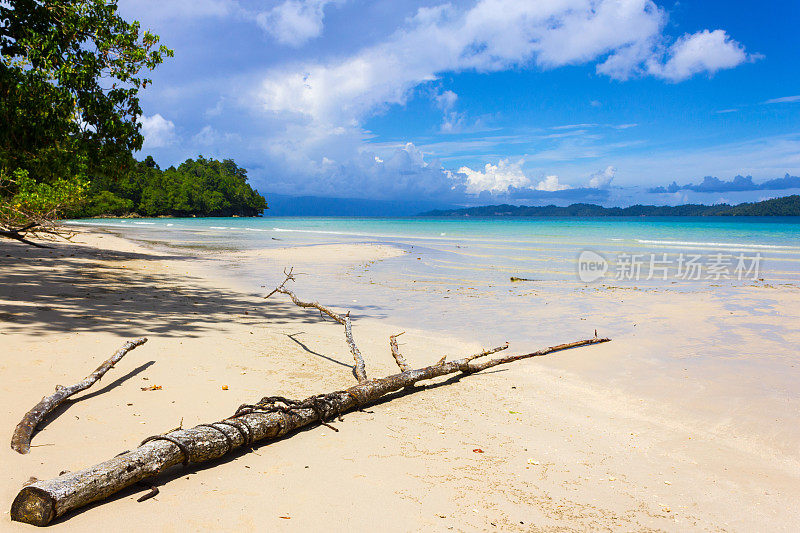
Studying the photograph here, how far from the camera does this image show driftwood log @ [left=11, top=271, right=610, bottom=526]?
2.70 m

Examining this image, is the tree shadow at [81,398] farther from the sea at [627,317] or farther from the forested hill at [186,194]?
the forested hill at [186,194]

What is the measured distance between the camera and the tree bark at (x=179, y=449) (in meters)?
2.70

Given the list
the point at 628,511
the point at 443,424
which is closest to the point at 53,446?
the point at 443,424

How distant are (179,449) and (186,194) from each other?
13715cm

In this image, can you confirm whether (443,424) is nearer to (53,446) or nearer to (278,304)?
(53,446)

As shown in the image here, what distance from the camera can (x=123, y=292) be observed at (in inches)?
428

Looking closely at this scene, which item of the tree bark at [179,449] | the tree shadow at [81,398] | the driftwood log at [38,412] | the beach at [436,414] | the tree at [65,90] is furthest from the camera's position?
the tree at [65,90]

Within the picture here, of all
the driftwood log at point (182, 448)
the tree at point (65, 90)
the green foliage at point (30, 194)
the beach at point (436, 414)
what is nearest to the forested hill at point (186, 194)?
the green foliage at point (30, 194)

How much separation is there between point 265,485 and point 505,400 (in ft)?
9.71

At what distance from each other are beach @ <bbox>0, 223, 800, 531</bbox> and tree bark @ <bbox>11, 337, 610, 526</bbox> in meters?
0.12

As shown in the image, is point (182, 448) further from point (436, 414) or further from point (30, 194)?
point (30, 194)

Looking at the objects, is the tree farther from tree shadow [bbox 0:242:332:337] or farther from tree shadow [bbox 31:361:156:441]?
tree shadow [bbox 31:361:156:441]

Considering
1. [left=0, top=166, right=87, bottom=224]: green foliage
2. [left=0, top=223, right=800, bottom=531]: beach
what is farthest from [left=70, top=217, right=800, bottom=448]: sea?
[left=0, top=166, right=87, bottom=224]: green foliage

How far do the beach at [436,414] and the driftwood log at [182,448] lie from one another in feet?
0.39
